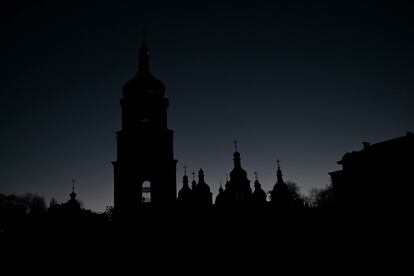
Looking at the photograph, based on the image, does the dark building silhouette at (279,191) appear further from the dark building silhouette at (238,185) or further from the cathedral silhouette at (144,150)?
the cathedral silhouette at (144,150)

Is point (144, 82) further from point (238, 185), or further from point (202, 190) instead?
point (202, 190)

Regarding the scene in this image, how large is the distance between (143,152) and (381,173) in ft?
86.0

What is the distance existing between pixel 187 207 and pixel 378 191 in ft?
73.3

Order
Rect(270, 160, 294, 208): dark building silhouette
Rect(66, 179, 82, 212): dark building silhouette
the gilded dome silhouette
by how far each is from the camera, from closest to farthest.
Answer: Rect(66, 179, 82, 212): dark building silhouette
the gilded dome silhouette
Rect(270, 160, 294, 208): dark building silhouette

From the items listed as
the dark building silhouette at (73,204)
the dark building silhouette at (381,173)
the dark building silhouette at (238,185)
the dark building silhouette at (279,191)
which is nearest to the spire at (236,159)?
the dark building silhouette at (238,185)

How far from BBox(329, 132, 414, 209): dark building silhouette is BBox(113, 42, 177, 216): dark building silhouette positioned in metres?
19.3

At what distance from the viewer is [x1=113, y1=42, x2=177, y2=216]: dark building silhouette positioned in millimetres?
28375

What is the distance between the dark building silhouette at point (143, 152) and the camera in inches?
1117

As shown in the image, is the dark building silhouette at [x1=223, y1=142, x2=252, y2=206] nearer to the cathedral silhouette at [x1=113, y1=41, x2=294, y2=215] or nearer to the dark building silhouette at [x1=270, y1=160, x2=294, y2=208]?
the dark building silhouette at [x1=270, y1=160, x2=294, y2=208]

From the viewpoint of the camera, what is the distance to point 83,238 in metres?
24.7

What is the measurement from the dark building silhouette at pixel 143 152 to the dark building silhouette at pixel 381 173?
63.2ft

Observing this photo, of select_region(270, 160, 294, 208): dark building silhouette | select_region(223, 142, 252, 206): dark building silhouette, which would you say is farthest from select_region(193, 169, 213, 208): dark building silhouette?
select_region(270, 160, 294, 208): dark building silhouette

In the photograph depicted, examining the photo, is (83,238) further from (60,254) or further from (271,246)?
(271,246)

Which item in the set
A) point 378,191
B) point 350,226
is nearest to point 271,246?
point 350,226
